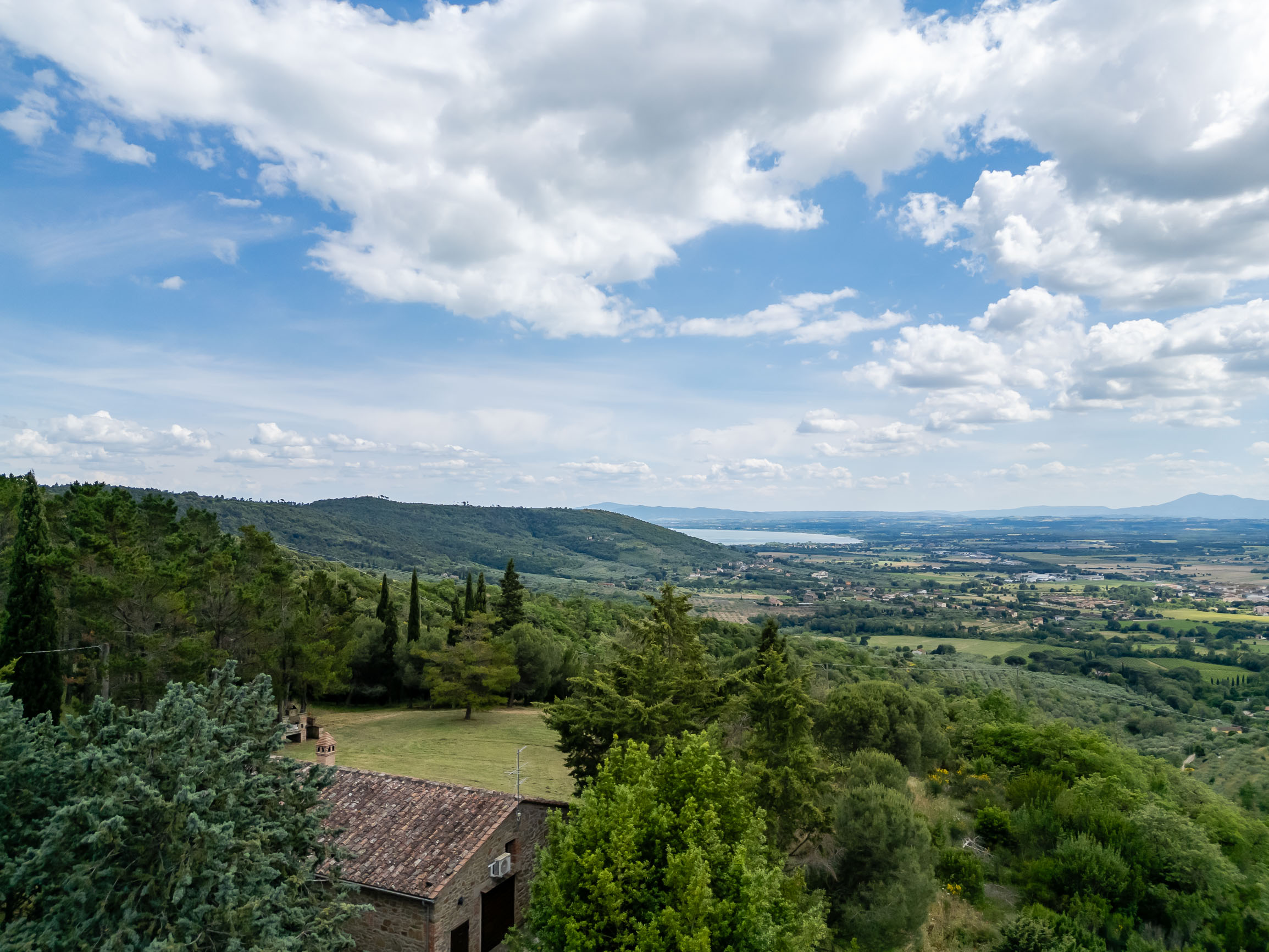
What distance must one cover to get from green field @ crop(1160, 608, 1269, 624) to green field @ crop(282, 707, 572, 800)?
123 metres

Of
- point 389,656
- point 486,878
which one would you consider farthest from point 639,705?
point 389,656

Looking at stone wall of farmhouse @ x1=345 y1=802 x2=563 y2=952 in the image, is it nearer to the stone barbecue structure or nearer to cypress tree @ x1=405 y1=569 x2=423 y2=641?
the stone barbecue structure

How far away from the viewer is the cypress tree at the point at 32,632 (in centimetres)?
2364

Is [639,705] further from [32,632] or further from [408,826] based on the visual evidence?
[32,632]

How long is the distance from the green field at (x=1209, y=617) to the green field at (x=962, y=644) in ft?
121

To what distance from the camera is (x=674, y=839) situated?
12695 millimetres

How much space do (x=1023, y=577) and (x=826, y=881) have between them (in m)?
207

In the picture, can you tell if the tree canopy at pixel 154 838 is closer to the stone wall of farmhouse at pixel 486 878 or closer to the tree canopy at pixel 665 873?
the stone wall of farmhouse at pixel 486 878

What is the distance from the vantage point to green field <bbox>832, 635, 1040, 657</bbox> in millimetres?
96375

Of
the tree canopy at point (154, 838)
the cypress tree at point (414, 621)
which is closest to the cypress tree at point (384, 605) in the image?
the cypress tree at point (414, 621)

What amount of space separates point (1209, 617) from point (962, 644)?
52044 millimetres

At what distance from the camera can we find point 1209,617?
115875mm

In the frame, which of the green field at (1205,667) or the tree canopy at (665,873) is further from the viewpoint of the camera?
the green field at (1205,667)

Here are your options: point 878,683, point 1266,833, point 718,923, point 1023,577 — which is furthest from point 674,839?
point 1023,577
